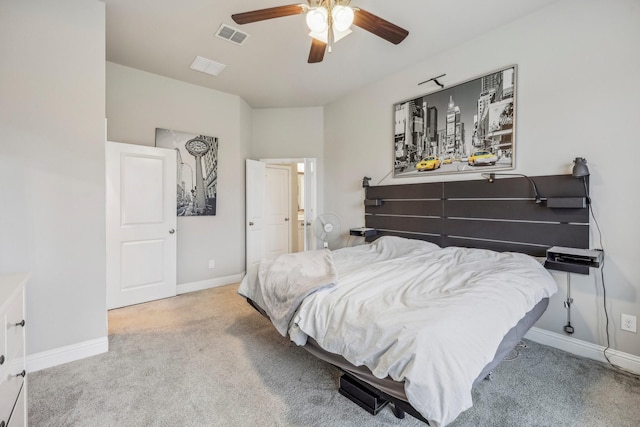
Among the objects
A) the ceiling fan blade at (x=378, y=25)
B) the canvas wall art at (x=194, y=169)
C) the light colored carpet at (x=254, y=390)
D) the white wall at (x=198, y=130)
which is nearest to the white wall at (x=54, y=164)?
the light colored carpet at (x=254, y=390)

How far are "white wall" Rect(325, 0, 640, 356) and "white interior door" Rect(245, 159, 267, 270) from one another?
118 inches

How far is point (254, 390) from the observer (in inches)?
70.9

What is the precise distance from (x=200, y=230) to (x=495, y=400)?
3.64 metres

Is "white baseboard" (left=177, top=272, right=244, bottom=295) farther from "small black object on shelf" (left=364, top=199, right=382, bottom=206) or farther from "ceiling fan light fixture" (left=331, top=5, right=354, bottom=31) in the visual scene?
"ceiling fan light fixture" (left=331, top=5, right=354, bottom=31)

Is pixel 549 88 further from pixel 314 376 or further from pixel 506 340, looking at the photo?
pixel 314 376

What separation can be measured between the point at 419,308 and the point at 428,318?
0.44ft

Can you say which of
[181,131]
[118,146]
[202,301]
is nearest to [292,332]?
[202,301]

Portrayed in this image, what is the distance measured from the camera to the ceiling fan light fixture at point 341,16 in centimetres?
169

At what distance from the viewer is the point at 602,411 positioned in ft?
5.30

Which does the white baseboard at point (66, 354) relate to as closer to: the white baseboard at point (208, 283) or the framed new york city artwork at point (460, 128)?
the white baseboard at point (208, 283)

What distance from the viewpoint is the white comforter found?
3.66 feet

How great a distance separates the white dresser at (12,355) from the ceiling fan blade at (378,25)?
2.29 m

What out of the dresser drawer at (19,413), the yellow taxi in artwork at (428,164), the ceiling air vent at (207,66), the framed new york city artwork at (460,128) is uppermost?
the ceiling air vent at (207,66)

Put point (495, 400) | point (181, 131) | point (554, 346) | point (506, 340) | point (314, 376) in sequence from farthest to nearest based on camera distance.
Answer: point (181, 131) < point (554, 346) < point (314, 376) < point (495, 400) < point (506, 340)
